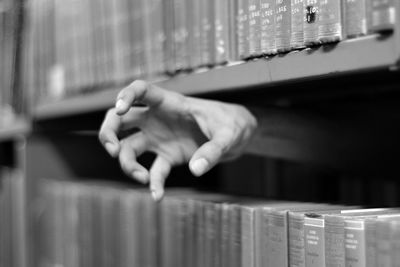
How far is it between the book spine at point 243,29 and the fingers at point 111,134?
18 centimetres

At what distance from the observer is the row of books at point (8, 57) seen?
70.4 inches

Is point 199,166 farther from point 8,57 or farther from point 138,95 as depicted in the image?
point 8,57

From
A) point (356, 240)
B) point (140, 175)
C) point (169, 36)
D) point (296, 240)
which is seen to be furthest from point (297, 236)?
point (169, 36)

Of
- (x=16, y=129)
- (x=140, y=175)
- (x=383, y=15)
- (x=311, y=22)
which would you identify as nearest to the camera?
Result: (x=383, y=15)

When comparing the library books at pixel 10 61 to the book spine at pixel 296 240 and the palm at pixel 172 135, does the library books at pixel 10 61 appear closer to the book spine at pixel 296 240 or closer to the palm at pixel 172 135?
the palm at pixel 172 135

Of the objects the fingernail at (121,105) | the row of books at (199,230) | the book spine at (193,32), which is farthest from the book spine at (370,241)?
the book spine at (193,32)

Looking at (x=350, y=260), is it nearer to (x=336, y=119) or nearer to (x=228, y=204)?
(x=228, y=204)

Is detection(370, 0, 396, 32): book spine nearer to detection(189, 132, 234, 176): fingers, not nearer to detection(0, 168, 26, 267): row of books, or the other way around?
detection(189, 132, 234, 176): fingers

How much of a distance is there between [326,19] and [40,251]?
1109mm

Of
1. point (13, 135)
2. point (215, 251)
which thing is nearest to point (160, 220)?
point (215, 251)

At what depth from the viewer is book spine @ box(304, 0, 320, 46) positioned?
0.78m

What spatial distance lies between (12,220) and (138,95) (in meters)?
1.05

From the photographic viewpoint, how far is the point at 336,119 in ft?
3.79

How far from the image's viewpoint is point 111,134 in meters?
0.90
